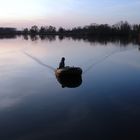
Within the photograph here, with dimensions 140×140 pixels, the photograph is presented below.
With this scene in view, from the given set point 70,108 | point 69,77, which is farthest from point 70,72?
point 70,108

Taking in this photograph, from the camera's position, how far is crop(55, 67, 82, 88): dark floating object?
26.6m

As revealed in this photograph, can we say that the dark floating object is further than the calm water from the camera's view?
Yes

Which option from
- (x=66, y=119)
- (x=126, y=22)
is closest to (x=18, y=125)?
(x=66, y=119)

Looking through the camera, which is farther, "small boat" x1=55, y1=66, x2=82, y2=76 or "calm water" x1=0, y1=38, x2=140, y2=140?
"small boat" x1=55, y1=66, x2=82, y2=76

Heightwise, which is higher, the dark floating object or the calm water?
the dark floating object

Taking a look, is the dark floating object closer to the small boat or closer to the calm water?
the small boat

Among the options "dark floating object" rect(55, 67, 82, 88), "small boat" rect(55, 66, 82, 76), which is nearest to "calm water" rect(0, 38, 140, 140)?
"dark floating object" rect(55, 67, 82, 88)

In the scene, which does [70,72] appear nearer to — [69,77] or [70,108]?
[69,77]

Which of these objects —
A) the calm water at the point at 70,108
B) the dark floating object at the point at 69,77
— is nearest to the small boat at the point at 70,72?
the dark floating object at the point at 69,77

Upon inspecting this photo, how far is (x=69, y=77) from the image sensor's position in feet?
87.7

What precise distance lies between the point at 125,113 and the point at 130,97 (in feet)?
12.6

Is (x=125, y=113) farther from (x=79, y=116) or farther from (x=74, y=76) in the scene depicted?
(x=74, y=76)

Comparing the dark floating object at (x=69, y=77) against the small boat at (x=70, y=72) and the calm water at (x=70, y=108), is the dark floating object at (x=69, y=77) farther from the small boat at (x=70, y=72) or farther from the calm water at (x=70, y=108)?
the calm water at (x=70, y=108)

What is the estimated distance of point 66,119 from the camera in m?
17.0
